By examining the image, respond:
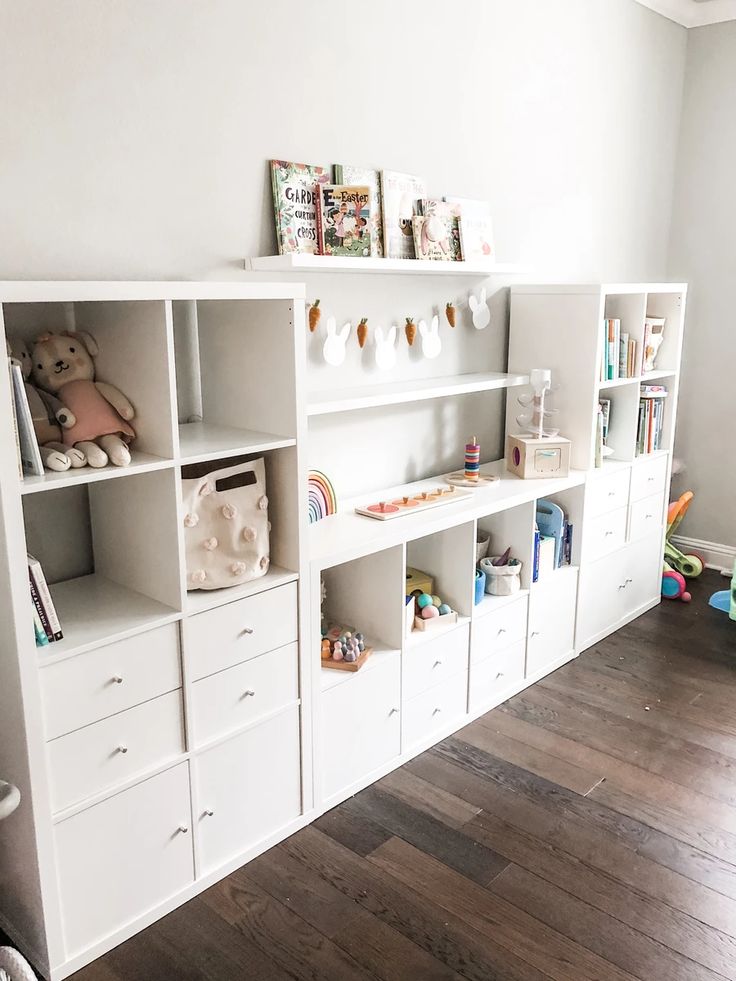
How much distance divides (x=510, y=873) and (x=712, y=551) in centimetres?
259

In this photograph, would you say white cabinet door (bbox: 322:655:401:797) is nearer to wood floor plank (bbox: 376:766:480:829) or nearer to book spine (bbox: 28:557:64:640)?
wood floor plank (bbox: 376:766:480:829)

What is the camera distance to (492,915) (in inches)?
74.4

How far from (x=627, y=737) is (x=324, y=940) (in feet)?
3.96

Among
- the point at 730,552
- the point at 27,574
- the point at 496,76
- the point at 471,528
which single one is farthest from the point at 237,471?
the point at 730,552

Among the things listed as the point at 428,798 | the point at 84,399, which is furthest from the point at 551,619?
the point at 84,399

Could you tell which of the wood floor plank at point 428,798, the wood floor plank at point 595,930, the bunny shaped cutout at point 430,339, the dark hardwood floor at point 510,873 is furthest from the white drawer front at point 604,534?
the wood floor plank at point 595,930

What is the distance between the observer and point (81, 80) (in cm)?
182

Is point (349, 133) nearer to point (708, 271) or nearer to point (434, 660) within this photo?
point (434, 660)

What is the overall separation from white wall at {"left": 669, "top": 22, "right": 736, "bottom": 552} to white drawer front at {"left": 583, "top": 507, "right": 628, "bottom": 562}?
→ 1043 millimetres

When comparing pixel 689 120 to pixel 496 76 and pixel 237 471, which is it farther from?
pixel 237 471

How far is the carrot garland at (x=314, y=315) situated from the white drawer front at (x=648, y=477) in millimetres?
1513

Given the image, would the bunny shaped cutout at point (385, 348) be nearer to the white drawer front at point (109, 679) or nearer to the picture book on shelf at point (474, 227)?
the picture book on shelf at point (474, 227)

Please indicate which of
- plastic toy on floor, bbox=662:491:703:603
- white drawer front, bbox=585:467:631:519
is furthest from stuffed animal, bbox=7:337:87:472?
plastic toy on floor, bbox=662:491:703:603

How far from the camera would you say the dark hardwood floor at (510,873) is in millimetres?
1769
